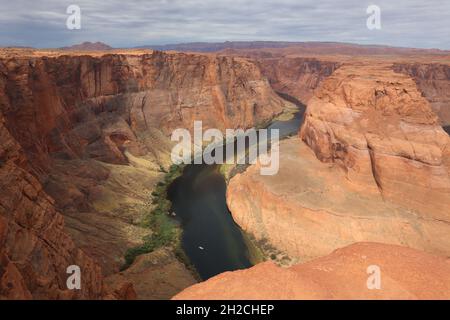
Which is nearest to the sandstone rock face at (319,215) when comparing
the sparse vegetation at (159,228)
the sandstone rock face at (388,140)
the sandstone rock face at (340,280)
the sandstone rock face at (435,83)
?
the sandstone rock face at (388,140)

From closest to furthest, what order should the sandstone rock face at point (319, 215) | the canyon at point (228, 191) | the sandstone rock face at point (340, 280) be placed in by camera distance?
the sandstone rock face at point (340, 280), the canyon at point (228, 191), the sandstone rock face at point (319, 215)

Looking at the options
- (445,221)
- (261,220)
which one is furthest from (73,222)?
(445,221)

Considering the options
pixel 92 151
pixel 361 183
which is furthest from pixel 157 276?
pixel 92 151

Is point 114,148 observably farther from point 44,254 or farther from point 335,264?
point 335,264

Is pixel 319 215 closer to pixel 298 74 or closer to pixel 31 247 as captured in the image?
pixel 31 247

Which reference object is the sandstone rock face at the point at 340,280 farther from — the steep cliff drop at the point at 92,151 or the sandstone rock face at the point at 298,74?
the sandstone rock face at the point at 298,74

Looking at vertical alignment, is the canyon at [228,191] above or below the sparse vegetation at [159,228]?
above

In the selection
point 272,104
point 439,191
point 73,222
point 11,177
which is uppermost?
point 272,104
